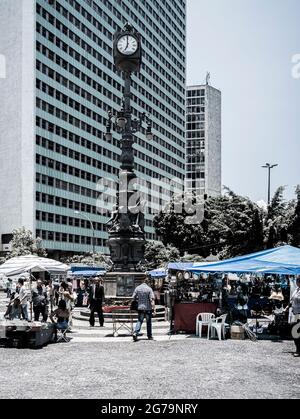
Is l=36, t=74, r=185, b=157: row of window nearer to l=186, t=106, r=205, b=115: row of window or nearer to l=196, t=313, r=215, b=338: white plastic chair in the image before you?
l=186, t=106, r=205, b=115: row of window

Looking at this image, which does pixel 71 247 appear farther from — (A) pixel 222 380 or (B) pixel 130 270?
(A) pixel 222 380

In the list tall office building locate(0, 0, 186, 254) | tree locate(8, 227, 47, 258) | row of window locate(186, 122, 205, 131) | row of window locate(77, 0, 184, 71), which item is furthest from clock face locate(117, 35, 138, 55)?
row of window locate(186, 122, 205, 131)

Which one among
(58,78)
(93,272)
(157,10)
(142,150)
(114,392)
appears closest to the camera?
(114,392)

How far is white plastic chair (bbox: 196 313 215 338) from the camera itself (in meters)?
17.2

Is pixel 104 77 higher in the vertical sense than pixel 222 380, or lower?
higher

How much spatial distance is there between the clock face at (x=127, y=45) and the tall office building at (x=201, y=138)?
374 ft

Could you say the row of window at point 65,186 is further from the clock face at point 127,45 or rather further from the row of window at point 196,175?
the row of window at point 196,175

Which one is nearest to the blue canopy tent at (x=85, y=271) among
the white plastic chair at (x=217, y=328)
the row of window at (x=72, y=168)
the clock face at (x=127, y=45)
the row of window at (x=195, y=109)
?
the clock face at (x=127, y=45)

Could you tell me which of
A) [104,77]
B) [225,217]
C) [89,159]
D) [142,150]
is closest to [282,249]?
[225,217]

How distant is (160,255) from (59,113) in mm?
28638

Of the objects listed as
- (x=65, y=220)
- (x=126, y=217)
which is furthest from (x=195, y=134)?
(x=126, y=217)

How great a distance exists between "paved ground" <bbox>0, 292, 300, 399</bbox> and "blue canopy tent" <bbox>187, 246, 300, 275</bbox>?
2.17m

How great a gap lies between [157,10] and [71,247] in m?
58.2

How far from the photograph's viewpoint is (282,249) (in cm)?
1788
